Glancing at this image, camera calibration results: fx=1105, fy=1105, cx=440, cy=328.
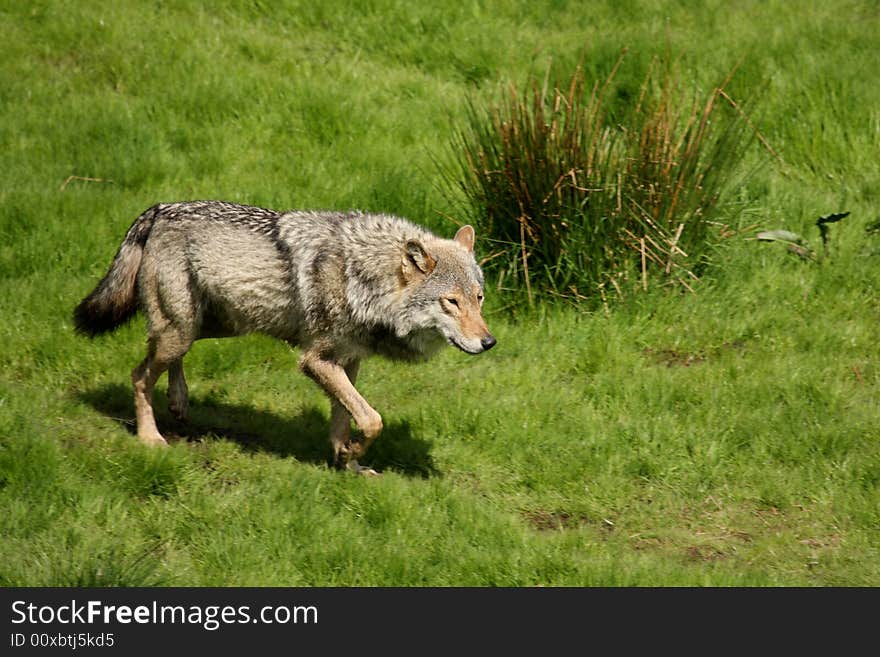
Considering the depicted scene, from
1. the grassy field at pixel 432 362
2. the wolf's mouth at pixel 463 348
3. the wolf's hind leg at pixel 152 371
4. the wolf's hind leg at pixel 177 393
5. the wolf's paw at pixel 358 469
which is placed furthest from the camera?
the wolf's hind leg at pixel 177 393

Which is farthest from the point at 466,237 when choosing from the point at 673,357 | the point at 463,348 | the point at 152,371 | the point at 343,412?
the point at 152,371

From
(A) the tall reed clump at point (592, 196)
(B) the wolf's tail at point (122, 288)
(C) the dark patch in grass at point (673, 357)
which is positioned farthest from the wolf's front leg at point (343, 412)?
(C) the dark patch in grass at point (673, 357)

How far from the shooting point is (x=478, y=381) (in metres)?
8.81

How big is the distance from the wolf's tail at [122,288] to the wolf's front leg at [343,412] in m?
1.48

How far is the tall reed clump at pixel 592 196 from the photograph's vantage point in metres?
9.51

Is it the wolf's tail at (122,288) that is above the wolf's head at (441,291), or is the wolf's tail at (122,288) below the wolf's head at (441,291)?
below

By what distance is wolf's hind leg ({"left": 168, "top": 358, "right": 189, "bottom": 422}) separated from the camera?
8375 millimetres

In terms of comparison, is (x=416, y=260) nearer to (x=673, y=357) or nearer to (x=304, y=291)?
(x=304, y=291)

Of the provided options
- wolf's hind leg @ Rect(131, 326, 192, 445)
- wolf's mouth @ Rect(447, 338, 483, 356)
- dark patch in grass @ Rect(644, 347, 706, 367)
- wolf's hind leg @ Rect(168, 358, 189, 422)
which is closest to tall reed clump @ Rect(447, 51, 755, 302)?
dark patch in grass @ Rect(644, 347, 706, 367)

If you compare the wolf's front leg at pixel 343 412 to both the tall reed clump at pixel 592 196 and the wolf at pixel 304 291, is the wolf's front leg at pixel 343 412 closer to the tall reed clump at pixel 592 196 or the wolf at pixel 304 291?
the wolf at pixel 304 291

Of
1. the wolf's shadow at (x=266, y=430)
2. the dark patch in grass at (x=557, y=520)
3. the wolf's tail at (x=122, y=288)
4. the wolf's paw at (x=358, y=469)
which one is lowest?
the wolf's shadow at (x=266, y=430)

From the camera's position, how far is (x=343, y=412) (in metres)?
7.86

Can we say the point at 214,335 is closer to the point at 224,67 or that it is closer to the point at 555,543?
the point at 555,543

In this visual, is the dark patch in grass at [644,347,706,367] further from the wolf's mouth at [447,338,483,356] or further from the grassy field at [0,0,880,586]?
the wolf's mouth at [447,338,483,356]
